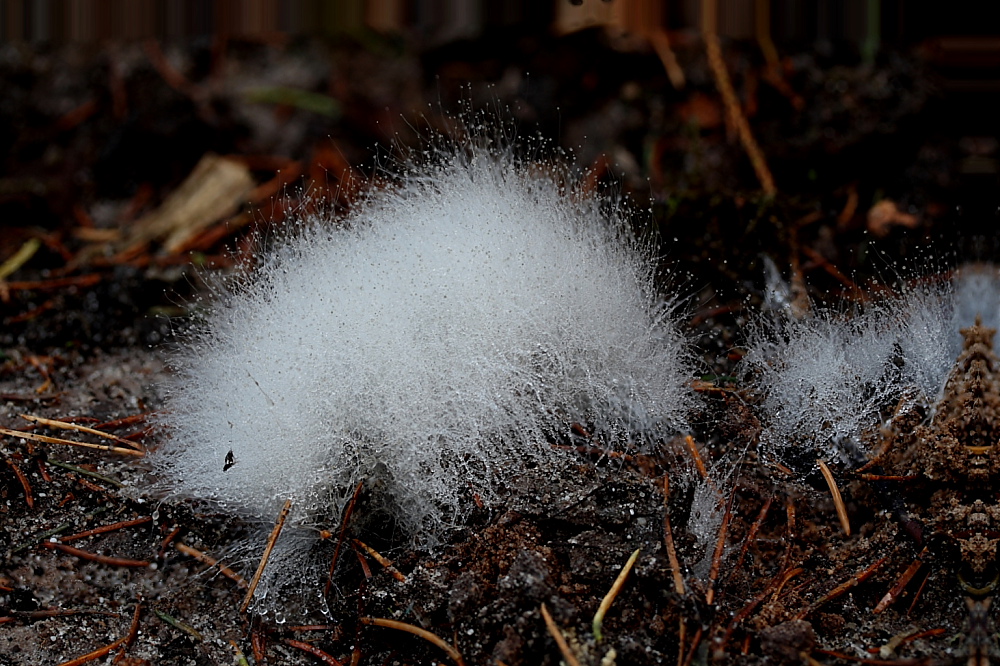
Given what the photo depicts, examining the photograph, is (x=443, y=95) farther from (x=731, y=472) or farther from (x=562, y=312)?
(x=731, y=472)

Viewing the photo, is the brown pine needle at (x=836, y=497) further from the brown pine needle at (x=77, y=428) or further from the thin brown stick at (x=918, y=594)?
the brown pine needle at (x=77, y=428)

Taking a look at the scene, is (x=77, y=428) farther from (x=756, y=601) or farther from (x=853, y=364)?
(x=853, y=364)

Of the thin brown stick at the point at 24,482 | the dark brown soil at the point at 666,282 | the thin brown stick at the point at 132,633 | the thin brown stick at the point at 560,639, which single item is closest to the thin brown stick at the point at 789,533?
the dark brown soil at the point at 666,282

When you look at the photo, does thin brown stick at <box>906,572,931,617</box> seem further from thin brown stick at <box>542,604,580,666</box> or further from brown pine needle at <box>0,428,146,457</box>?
brown pine needle at <box>0,428,146,457</box>

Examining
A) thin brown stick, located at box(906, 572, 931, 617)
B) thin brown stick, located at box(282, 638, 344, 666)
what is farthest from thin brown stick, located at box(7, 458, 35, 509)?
thin brown stick, located at box(906, 572, 931, 617)

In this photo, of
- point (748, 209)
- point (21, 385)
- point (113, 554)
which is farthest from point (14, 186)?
point (748, 209)

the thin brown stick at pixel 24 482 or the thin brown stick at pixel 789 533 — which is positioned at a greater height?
the thin brown stick at pixel 789 533
